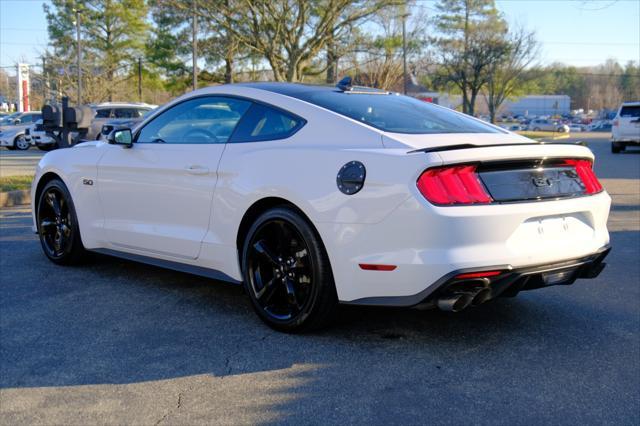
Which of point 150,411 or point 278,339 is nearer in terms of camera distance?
point 150,411

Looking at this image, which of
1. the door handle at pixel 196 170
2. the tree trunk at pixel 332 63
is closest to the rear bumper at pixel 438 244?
the door handle at pixel 196 170

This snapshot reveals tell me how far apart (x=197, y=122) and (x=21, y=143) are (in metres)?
24.4

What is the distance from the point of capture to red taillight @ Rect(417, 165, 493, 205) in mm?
3484

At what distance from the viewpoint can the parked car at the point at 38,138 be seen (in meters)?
25.6

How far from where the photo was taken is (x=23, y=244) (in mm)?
7043

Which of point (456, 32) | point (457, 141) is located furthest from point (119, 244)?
point (456, 32)

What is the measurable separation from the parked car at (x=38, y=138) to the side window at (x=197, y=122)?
72.6ft

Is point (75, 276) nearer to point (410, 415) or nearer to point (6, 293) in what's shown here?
point (6, 293)

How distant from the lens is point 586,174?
13.6ft

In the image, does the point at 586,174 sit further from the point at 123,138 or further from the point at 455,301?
the point at 123,138

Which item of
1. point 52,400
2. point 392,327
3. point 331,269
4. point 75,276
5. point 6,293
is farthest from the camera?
point 75,276

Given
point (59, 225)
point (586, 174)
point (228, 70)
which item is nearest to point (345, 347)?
point (586, 174)

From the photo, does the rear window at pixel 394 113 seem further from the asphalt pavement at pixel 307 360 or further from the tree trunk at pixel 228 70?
the tree trunk at pixel 228 70

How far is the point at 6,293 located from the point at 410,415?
136 inches
